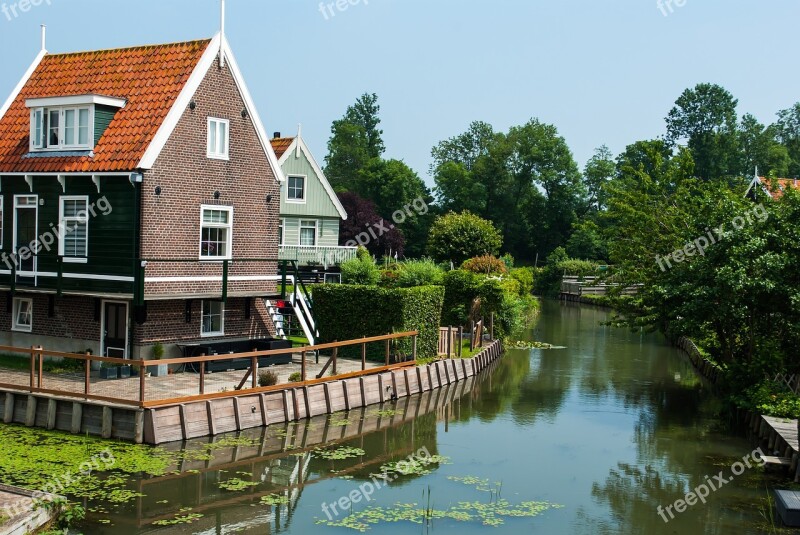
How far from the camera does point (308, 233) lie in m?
52.6

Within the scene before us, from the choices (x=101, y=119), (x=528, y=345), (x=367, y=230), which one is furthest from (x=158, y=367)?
(x=367, y=230)

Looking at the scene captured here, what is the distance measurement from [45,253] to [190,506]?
13312 millimetres

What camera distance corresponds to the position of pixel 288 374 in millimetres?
27328

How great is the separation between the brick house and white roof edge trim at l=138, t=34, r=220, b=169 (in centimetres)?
4

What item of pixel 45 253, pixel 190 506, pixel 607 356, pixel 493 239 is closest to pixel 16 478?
pixel 190 506

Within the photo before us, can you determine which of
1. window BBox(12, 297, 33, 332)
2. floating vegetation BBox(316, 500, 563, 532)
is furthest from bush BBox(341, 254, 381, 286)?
floating vegetation BBox(316, 500, 563, 532)

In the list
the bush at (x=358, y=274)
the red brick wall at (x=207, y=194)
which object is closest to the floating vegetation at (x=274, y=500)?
the red brick wall at (x=207, y=194)

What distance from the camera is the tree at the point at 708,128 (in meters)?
104

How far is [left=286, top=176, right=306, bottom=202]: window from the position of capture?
169ft

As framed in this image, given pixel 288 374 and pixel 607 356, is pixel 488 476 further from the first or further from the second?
pixel 607 356

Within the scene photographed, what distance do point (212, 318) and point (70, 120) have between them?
7344 mm

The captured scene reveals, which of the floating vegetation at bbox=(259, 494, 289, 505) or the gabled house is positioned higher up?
the gabled house

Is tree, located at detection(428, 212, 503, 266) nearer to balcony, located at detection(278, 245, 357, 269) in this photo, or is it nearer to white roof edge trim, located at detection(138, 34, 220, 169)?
balcony, located at detection(278, 245, 357, 269)

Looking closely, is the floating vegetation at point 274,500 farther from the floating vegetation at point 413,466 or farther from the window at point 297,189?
the window at point 297,189
